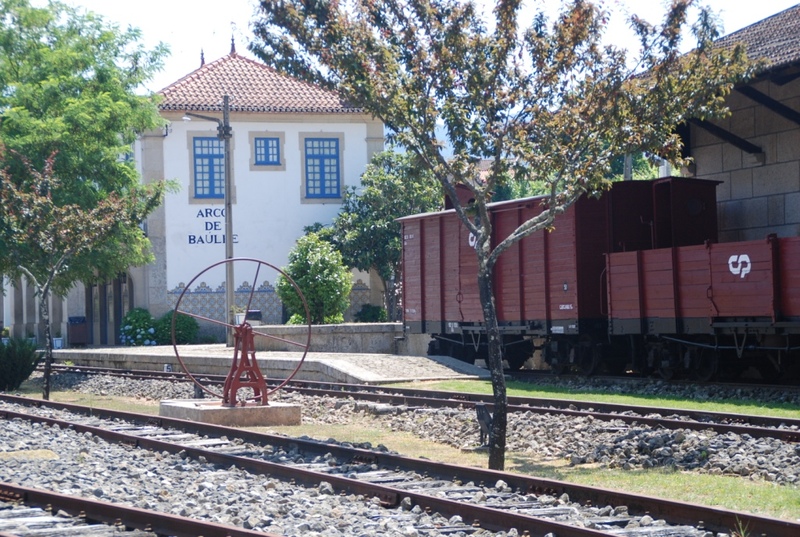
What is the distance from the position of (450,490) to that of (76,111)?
19.2 m

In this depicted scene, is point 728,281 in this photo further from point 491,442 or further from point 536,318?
point 491,442

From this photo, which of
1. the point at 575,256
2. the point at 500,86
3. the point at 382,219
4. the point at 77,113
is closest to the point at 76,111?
the point at 77,113

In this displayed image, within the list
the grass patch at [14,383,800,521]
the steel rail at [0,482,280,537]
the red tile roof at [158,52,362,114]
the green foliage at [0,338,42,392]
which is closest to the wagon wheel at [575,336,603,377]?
the grass patch at [14,383,800,521]

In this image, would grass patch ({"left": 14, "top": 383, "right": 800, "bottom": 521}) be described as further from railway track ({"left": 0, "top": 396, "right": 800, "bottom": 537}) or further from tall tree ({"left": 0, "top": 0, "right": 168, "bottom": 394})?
tall tree ({"left": 0, "top": 0, "right": 168, "bottom": 394})

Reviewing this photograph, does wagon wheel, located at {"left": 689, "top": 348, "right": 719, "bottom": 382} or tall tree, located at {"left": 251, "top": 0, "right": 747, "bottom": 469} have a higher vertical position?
tall tree, located at {"left": 251, "top": 0, "right": 747, "bottom": 469}

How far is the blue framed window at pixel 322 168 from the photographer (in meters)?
39.6

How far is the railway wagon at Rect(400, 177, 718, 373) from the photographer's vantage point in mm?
20547

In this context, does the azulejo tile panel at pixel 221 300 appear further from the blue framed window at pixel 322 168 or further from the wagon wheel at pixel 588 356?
the wagon wheel at pixel 588 356

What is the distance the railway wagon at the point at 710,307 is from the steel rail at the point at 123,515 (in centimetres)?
1192

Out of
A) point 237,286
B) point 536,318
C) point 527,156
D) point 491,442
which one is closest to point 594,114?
point 527,156

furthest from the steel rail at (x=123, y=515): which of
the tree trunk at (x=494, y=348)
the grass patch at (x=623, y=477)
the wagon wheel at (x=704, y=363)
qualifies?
the wagon wheel at (x=704, y=363)

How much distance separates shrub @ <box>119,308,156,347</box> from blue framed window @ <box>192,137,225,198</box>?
480 centimetres

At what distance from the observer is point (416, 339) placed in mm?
27812

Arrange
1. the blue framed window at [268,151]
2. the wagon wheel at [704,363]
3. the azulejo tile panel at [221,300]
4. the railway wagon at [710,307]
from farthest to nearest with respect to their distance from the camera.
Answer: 1. the blue framed window at [268,151]
2. the azulejo tile panel at [221,300]
3. the wagon wheel at [704,363]
4. the railway wagon at [710,307]
